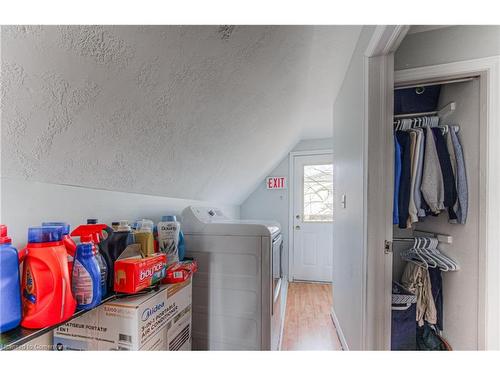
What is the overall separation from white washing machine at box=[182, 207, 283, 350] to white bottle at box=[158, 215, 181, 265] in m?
0.22

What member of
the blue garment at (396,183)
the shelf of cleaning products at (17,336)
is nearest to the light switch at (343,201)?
the blue garment at (396,183)

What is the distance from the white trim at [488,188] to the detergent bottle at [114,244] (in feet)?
5.88

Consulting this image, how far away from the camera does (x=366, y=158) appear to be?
3.93 feet

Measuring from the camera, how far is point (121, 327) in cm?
77

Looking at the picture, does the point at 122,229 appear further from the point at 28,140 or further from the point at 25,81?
the point at 25,81

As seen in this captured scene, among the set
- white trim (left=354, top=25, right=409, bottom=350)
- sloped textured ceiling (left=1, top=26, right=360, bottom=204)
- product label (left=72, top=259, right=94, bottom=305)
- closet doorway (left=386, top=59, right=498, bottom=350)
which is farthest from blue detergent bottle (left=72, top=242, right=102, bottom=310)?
closet doorway (left=386, top=59, right=498, bottom=350)

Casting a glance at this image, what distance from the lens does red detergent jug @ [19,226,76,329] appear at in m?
0.58

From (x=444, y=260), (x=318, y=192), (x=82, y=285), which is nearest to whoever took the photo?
(x=82, y=285)

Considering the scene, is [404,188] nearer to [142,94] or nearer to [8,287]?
[142,94]

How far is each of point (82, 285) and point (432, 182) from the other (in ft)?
6.07

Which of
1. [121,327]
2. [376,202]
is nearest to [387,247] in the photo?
[376,202]

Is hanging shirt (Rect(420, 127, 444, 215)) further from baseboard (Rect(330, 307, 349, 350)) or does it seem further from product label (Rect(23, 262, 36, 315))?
product label (Rect(23, 262, 36, 315))
